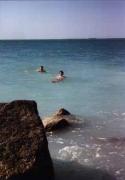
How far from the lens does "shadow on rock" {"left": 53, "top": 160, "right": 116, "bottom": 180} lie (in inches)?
404

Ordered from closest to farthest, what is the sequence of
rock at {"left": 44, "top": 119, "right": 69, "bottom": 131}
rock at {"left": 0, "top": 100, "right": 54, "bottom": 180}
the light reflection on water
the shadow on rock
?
1. rock at {"left": 0, "top": 100, "right": 54, "bottom": 180}
2. the shadow on rock
3. the light reflection on water
4. rock at {"left": 44, "top": 119, "right": 69, "bottom": 131}

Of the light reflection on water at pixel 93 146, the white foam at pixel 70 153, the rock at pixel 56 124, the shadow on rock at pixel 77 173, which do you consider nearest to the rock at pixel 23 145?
the shadow on rock at pixel 77 173

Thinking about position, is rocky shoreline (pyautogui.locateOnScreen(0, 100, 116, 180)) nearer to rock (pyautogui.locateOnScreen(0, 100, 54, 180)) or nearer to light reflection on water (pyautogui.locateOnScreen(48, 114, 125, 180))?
rock (pyautogui.locateOnScreen(0, 100, 54, 180))

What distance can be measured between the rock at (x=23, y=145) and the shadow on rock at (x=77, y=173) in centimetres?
107

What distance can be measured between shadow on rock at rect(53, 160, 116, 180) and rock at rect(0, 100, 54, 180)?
3.51 feet

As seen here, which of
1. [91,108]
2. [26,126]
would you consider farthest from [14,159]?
[91,108]

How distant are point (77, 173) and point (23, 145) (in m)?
2.13

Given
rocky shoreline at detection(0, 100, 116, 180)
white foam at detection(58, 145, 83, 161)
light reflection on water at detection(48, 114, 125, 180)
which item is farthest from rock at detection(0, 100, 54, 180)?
white foam at detection(58, 145, 83, 161)

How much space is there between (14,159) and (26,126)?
3.83ft

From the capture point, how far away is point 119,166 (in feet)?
36.3

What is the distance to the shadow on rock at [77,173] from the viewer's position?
1025 centimetres

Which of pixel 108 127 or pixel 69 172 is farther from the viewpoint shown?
pixel 108 127

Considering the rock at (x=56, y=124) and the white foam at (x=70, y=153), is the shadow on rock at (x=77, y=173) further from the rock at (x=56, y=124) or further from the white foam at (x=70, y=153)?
the rock at (x=56, y=124)

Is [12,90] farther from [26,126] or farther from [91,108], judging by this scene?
[26,126]
